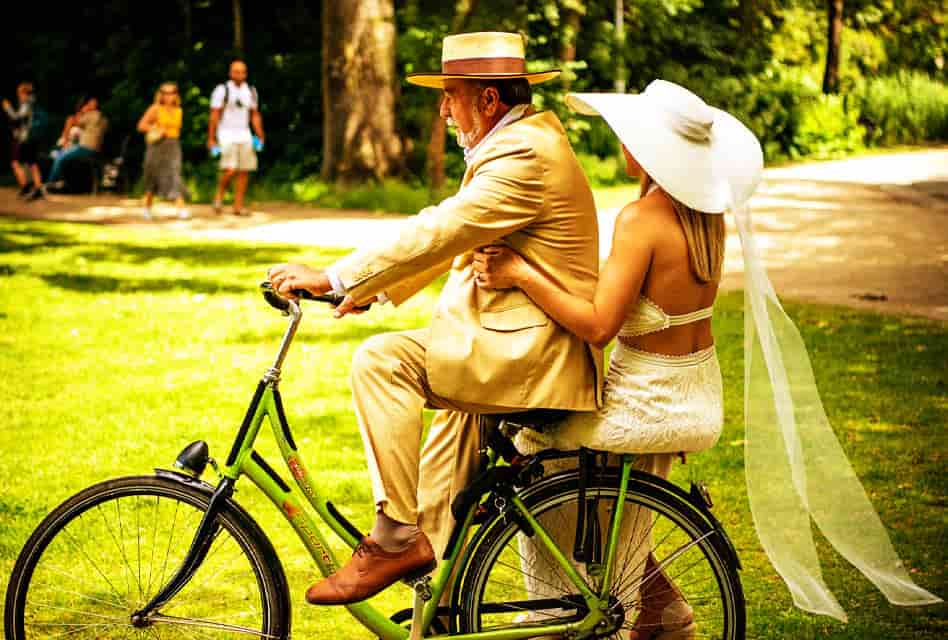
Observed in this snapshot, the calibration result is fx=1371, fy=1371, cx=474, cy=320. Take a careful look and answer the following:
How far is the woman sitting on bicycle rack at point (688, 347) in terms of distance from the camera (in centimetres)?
370

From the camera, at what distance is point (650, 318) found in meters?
3.77

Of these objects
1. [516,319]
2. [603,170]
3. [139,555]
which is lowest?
[603,170]

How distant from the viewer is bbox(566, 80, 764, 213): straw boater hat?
145 inches

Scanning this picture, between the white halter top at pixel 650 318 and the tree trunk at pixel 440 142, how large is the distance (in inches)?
547

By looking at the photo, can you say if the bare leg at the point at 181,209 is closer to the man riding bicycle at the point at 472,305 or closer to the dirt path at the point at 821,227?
the dirt path at the point at 821,227

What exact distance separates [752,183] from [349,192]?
17.3m

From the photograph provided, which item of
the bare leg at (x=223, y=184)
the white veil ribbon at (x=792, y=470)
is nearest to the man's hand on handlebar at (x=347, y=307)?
the white veil ribbon at (x=792, y=470)

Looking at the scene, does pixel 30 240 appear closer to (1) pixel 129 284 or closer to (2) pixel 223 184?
(2) pixel 223 184

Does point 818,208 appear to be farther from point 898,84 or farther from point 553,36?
point 898,84

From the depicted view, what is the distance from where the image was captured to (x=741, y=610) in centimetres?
380

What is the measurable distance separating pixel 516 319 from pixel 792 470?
897 mm

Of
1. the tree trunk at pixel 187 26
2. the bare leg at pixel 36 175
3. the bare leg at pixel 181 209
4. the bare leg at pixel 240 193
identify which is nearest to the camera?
the bare leg at pixel 181 209

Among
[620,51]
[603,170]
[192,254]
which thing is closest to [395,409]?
[192,254]

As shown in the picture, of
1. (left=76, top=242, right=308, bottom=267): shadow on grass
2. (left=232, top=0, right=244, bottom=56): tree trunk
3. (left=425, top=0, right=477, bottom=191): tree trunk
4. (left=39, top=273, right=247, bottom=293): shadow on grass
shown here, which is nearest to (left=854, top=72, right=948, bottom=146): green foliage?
(left=425, top=0, right=477, bottom=191): tree trunk
